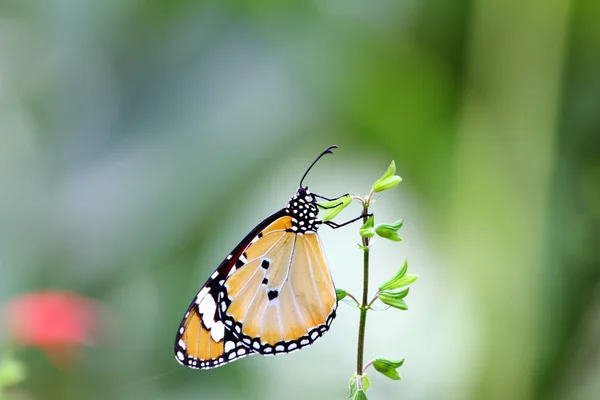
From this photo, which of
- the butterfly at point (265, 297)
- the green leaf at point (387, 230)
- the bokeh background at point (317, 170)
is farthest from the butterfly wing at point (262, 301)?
the bokeh background at point (317, 170)

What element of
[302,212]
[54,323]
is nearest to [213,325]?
[302,212]

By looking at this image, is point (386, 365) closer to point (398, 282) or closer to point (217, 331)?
A: point (398, 282)

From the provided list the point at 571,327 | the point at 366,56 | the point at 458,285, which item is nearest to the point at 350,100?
the point at 366,56

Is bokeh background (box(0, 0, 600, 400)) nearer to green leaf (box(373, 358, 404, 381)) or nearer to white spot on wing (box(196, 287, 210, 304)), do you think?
white spot on wing (box(196, 287, 210, 304))

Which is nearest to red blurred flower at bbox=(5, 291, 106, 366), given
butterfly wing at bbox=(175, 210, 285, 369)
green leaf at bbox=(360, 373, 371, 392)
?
butterfly wing at bbox=(175, 210, 285, 369)

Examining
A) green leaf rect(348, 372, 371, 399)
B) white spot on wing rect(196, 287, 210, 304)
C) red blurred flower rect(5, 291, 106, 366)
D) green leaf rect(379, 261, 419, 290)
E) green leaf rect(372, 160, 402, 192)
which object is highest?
red blurred flower rect(5, 291, 106, 366)

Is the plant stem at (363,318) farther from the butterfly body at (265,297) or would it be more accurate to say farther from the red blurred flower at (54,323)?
the red blurred flower at (54,323)

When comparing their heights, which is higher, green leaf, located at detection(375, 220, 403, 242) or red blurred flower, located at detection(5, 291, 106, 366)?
red blurred flower, located at detection(5, 291, 106, 366)
